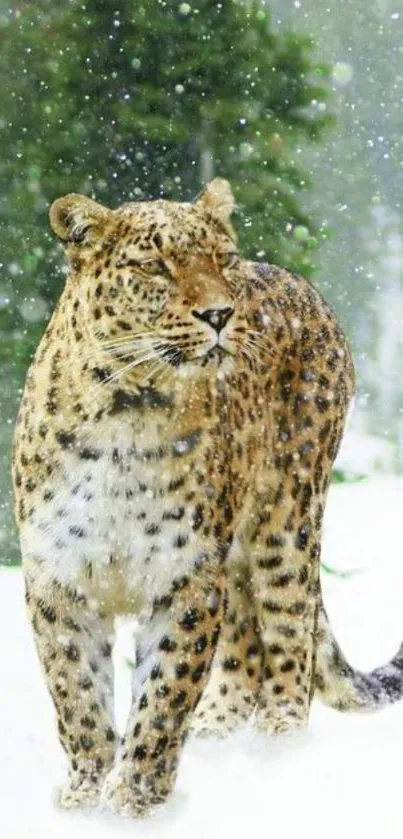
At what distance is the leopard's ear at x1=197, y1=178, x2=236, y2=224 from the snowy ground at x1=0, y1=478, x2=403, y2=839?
3.45ft

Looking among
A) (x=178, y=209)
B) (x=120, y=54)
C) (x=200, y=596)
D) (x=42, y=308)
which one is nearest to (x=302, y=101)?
(x=120, y=54)

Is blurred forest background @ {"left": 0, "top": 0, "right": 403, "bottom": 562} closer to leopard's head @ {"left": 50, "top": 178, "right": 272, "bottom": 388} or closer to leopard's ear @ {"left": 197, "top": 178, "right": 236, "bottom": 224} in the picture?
leopard's ear @ {"left": 197, "top": 178, "right": 236, "bottom": 224}

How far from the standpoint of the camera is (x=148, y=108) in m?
3.70

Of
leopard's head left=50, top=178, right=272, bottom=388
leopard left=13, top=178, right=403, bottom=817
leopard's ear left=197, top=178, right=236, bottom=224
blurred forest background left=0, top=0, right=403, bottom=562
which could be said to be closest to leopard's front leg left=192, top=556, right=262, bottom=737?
leopard left=13, top=178, right=403, bottom=817

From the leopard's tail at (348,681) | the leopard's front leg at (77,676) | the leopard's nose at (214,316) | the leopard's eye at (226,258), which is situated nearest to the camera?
the leopard's nose at (214,316)

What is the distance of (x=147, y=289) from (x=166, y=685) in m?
0.71

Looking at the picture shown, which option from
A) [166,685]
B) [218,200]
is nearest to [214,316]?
[218,200]

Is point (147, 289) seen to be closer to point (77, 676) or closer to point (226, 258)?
point (226, 258)

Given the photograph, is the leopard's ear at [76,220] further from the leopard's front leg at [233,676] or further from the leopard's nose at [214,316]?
the leopard's front leg at [233,676]

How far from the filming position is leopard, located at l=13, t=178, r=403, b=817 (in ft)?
8.38

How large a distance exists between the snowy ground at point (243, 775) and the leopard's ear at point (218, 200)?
1.05 metres

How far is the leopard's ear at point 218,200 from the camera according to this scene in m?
2.70

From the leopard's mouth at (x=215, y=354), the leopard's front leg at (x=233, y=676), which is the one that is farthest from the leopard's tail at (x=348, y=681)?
the leopard's mouth at (x=215, y=354)

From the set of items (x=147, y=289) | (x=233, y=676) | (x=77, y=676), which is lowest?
→ (x=233, y=676)
